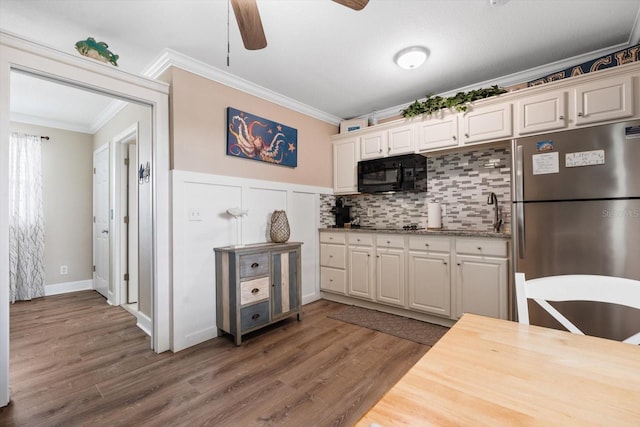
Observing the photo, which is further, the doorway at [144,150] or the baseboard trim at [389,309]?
the baseboard trim at [389,309]

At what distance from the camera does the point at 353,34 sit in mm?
2248

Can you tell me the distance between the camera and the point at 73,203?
441 centimetres

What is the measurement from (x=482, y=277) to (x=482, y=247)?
0.91 feet

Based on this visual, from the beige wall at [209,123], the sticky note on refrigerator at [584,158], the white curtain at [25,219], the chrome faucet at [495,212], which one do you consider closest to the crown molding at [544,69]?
the sticky note on refrigerator at [584,158]

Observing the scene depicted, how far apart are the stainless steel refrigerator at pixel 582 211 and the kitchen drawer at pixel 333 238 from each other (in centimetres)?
188

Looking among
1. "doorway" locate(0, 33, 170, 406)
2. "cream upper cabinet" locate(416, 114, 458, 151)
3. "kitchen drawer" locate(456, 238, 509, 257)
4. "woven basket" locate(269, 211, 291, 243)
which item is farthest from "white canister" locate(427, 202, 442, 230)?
"doorway" locate(0, 33, 170, 406)

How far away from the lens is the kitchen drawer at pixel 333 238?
12.0 ft

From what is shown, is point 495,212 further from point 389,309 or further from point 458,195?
point 389,309

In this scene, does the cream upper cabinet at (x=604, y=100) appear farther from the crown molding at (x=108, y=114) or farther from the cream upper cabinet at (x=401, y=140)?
the crown molding at (x=108, y=114)

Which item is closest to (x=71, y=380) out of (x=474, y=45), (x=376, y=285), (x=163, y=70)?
(x=163, y=70)

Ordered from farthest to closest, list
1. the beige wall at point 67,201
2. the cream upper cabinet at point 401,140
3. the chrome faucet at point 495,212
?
the beige wall at point 67,201 < the cream upper cabinet at point 401,140 < the chrome faucet at point 495,212

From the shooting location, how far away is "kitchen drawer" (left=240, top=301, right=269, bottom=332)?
8.32ft

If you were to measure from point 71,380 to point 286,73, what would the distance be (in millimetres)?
3043

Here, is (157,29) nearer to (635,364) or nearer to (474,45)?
(474,45)
